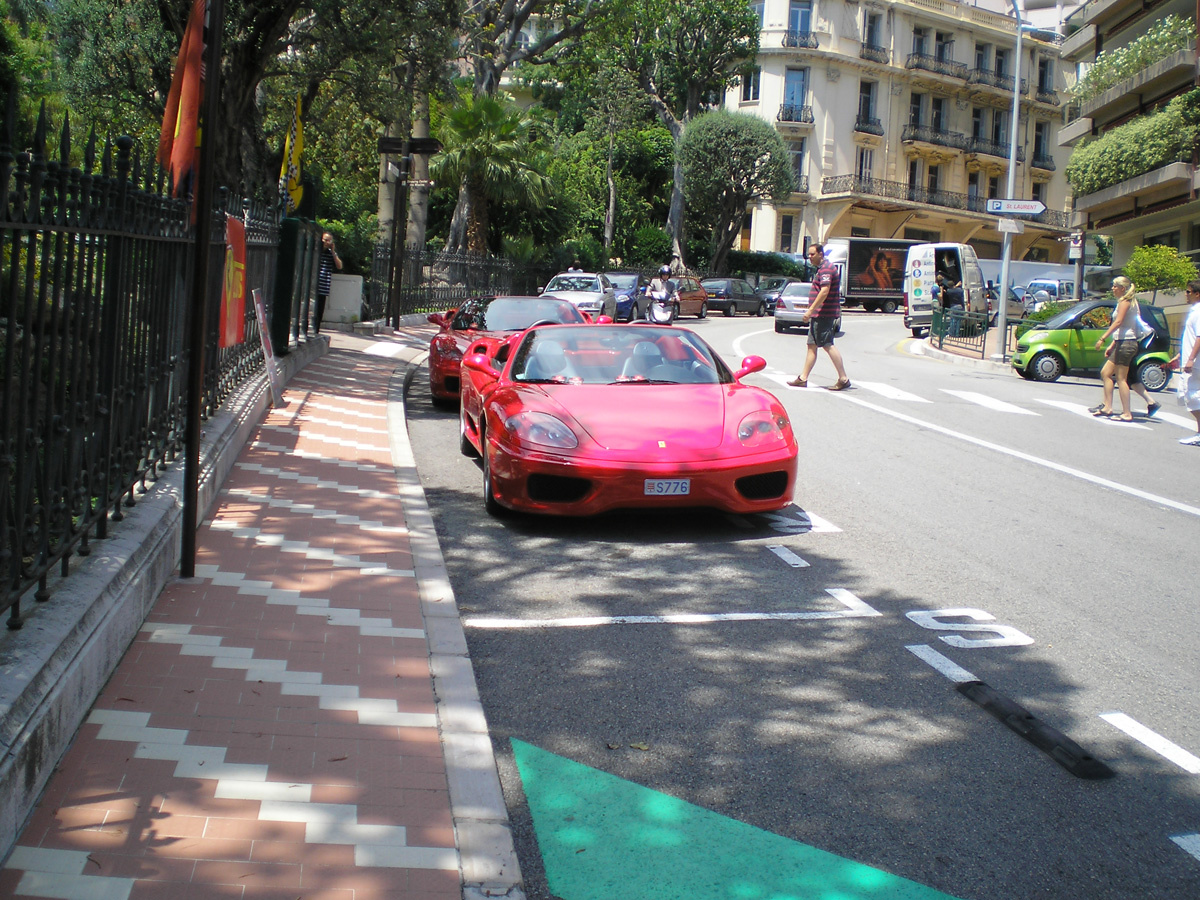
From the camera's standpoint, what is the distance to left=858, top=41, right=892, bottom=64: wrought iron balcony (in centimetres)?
6178

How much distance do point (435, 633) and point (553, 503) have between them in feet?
7.22

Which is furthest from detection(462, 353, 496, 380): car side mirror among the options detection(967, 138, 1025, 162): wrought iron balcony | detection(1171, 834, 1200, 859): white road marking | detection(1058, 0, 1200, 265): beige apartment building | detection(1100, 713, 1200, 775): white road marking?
detection(967, 138, 1025, 162): wrought iron balcony

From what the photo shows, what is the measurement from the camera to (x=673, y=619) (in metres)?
5.74

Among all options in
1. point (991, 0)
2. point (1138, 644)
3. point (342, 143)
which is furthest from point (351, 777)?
point (991, 0)

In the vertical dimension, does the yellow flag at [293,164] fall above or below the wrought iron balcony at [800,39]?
below

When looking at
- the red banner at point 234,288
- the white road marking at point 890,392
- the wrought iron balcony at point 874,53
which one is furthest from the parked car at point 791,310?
the wrought iron balcony at point 874,53

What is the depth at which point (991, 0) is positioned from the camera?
6825 centimetres

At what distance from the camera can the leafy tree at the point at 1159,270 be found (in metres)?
27.7

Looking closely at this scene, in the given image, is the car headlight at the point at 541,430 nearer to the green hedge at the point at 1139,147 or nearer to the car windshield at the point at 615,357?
the car windshield at the point at 615,357

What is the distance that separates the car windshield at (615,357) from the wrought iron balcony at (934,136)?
196ft

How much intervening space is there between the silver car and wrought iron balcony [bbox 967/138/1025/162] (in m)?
43.5

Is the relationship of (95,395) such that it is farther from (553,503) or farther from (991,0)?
(991,0)

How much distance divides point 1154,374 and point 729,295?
25.3 meters

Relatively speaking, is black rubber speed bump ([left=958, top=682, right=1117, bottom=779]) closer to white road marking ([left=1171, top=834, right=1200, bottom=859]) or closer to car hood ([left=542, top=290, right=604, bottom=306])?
white road marking ([left=1171, top=834, right=1200, bottom=859])
